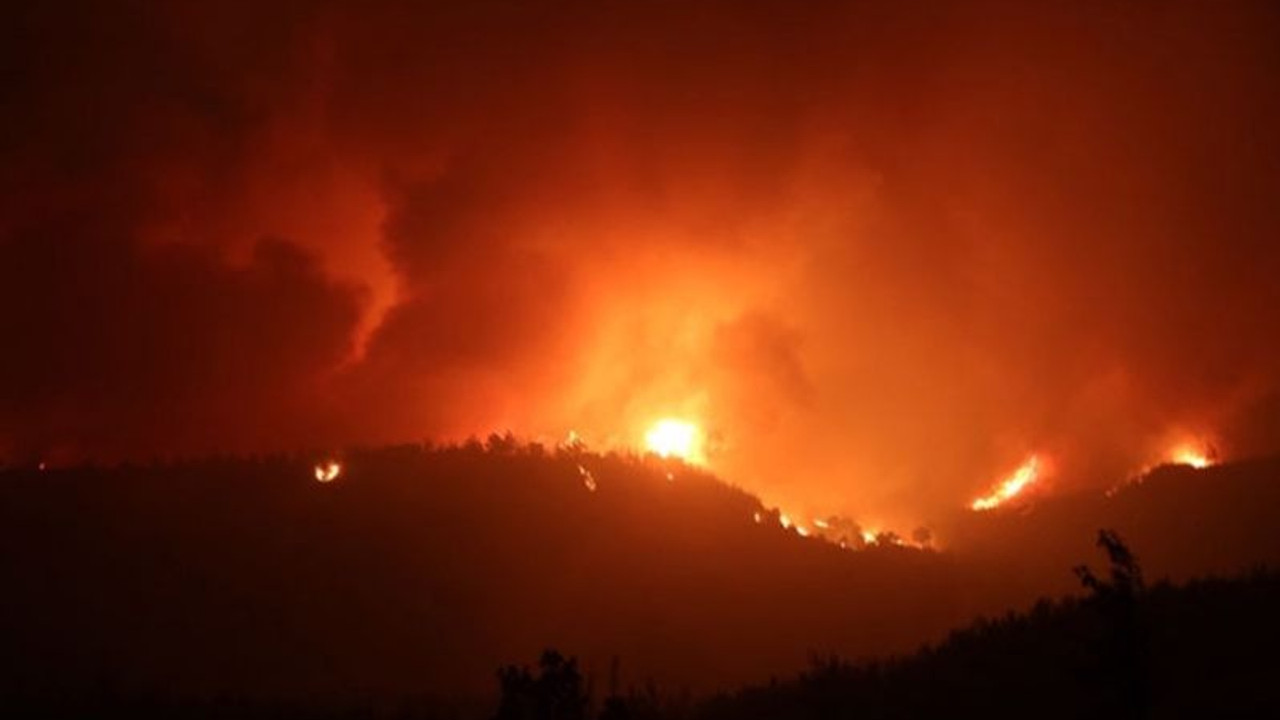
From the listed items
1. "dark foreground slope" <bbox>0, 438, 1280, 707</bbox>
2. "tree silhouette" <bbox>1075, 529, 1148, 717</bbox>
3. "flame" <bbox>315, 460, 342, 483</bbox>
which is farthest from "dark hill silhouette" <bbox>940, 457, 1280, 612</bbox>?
"tree silhouette" <bbox>1075, 529, 1148, 717</bbox>

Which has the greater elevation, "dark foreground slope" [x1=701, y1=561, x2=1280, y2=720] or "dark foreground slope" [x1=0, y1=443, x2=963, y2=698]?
"dark foreground slope" [x1=0, y1=443, x2=963, y2=698]

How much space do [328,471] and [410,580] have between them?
6373 mm

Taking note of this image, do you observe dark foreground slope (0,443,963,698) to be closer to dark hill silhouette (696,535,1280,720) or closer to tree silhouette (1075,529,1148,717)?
dark hill silhouette (696,535,1280,720)

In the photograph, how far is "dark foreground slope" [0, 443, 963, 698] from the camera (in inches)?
1187

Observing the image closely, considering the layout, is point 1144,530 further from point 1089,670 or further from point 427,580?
point 1089,670

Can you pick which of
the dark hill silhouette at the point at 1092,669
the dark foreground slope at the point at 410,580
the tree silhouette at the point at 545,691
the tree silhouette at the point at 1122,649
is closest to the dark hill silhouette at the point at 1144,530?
the dark foreground slope at the point at 410,580

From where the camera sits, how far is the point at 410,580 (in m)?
35.0

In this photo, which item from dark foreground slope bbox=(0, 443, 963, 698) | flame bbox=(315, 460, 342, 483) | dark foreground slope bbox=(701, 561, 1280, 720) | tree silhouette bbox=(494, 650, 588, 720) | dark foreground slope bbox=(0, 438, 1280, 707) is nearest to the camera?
tree silhouette bbox=(494, 650, 588, 720)

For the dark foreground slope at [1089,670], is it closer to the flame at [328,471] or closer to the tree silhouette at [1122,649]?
the tree silhouette at [1122,649]

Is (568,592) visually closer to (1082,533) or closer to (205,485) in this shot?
(205,485)

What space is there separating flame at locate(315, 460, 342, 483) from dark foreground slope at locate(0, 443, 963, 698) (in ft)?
1.14

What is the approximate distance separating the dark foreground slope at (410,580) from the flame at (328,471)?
1.14 ft

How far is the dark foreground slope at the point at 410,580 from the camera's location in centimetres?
3014

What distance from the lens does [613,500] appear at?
41188 millimetres
